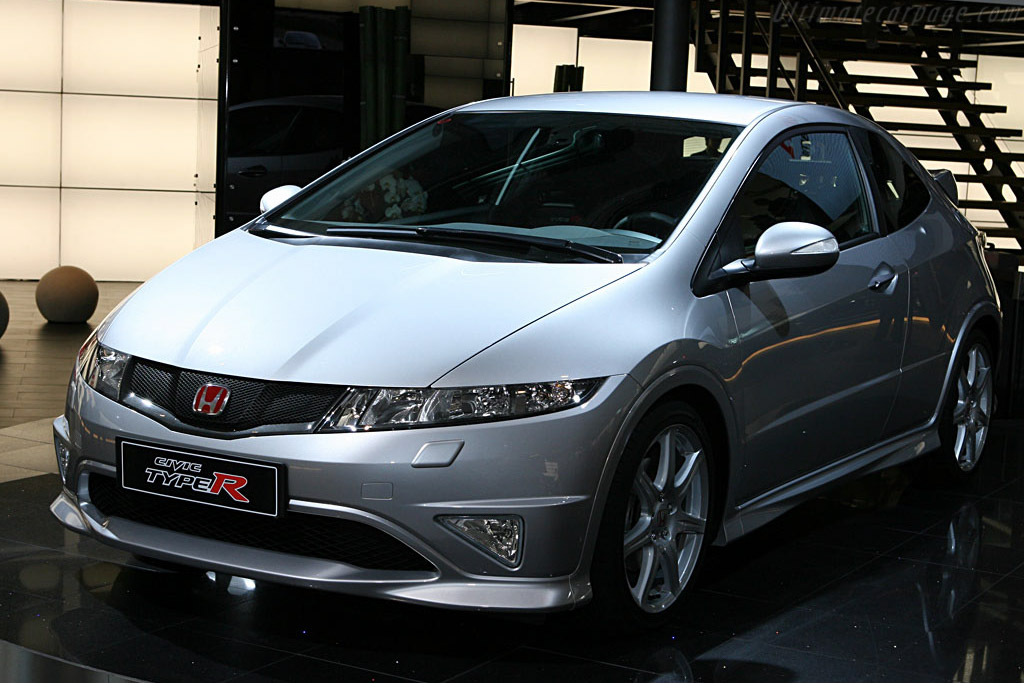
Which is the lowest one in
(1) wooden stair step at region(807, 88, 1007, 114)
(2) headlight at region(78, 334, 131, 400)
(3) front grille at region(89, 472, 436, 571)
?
(3) front grille at region(89, 472, 436, 571)

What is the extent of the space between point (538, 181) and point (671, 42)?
19.8ft

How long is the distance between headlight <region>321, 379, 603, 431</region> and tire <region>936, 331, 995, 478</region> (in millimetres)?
2675

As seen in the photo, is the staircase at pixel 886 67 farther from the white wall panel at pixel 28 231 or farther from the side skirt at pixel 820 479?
the white wall panel at pixel 28 231

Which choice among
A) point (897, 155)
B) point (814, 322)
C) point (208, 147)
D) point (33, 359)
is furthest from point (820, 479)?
point (208, 147)

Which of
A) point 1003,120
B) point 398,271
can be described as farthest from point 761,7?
point 398,271

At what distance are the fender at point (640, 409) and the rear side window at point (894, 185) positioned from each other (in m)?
1.41

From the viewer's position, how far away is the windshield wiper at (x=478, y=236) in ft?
11.8

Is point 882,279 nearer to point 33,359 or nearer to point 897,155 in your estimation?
point 897,155

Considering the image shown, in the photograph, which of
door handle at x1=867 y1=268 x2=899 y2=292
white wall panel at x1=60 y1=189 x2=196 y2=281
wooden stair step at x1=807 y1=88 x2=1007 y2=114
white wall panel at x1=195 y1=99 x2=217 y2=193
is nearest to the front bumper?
door handle at x1=867 y1=268 x2=899 y2=292

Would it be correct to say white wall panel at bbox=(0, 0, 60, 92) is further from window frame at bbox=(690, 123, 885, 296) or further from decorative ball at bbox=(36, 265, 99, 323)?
window frame at bbox=(690, 123, 885, 296)

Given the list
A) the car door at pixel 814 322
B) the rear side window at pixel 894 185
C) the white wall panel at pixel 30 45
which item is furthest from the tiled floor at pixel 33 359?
the rear side window at pixel 894 185

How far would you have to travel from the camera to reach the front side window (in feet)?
12.7

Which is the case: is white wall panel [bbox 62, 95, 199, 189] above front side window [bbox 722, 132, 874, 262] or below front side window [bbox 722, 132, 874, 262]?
below

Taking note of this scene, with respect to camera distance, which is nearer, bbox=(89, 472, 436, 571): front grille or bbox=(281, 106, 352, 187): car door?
bbox=(89, 472, 436, 571): front grille
